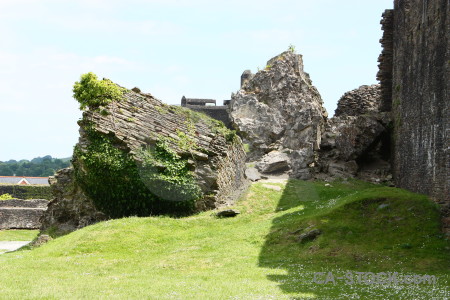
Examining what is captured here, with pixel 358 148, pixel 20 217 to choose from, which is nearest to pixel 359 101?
pixel 358 148

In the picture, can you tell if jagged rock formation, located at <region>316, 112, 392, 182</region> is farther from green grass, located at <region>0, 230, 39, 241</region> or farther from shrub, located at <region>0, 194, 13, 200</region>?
shrub, located at <region>0, 194, 13, 200</region>

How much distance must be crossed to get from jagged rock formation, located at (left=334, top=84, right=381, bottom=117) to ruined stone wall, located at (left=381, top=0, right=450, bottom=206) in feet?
21.4

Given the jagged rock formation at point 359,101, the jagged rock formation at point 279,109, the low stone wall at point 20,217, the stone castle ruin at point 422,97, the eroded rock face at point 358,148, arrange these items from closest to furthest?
1. the stone castle ruin at point 422,97
2. the eroded rock face at point 358,148
3. the jagged rock formation at point 279,109
4. the jagged rock formation at point 359,101
5. the low stone wall at point 20,217

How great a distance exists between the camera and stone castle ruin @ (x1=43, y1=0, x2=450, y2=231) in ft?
62.5

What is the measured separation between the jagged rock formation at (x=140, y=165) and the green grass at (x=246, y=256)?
155 cm

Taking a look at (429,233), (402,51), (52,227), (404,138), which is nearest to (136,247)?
(52,227)

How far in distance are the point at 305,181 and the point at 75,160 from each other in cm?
1121

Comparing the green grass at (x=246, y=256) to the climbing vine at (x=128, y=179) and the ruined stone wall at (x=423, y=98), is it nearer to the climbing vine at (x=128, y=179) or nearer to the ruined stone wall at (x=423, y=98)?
the ruined stone wall at (x=423, y=98)

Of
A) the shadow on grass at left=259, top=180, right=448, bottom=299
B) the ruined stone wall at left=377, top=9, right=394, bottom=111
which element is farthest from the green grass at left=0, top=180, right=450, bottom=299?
the ruined stone wall at left=377, top=9, right=394, bottom=111

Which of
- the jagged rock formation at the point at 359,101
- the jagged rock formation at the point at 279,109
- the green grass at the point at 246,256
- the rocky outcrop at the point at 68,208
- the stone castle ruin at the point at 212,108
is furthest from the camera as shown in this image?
the stone castle ruin at the point at 212,108

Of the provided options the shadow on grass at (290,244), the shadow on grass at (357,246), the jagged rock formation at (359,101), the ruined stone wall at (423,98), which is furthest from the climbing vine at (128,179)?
the jagged rock formation at (359,101)

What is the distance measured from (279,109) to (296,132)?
7.45 ft

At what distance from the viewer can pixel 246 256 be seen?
16.3 metres

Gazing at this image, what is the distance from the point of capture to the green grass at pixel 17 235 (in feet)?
101
